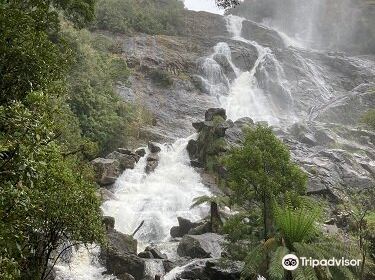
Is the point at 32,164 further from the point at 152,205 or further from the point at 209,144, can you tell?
the point at 209,144

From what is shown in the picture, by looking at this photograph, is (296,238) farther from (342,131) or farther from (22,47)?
(342,131)

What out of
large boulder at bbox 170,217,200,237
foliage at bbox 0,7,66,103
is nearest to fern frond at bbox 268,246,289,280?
foliage at bbox 0,7,66,103

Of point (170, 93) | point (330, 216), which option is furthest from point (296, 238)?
point (170, 93)

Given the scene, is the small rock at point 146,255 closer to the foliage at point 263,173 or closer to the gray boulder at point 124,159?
the foliage at point 263,173

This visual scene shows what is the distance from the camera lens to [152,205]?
80.0 feet

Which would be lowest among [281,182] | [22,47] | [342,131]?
[342,131]

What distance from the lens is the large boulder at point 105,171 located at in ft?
82.0

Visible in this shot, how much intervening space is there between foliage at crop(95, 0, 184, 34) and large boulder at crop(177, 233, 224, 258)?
37062mm

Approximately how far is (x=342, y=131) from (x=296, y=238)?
28.4 meters

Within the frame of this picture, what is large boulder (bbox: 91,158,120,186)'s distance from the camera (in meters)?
25.0

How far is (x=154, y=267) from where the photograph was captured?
15.9 meters

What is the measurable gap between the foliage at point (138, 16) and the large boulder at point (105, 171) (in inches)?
1101

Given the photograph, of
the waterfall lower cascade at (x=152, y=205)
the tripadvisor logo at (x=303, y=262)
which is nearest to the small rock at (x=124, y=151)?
the waterfall lower cascade at (x=152, y=205)

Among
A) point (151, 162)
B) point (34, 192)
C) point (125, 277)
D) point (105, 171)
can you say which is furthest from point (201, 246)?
point (151, 162)
